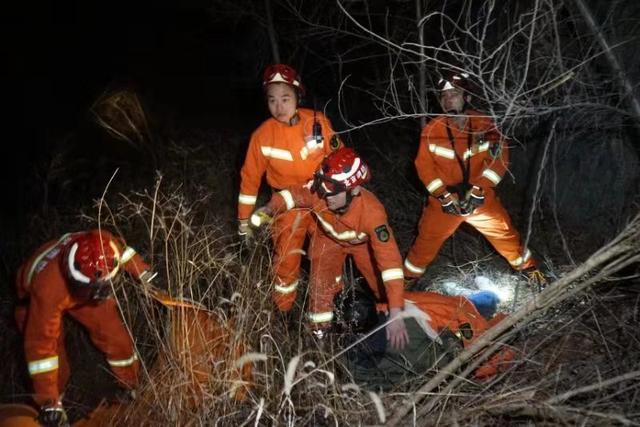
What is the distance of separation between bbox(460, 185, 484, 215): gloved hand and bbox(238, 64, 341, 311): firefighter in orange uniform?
1.34 meters

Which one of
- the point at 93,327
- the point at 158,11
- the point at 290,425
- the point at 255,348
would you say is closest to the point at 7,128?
the point at 158,11

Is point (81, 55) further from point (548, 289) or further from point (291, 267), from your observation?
point (548, 289)

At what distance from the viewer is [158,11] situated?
555 inches

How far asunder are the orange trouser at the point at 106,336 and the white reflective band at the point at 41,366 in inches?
18.3

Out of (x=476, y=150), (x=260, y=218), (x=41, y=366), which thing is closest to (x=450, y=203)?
(x=476, y=150)

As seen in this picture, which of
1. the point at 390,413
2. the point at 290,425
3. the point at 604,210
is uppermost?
the point at 290,425

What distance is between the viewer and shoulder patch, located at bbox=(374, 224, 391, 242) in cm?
393

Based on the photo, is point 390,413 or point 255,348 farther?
point 255,348

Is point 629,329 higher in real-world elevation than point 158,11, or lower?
lower

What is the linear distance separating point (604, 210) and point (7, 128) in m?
10.1

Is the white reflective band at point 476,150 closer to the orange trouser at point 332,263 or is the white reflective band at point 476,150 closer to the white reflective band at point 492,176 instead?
the white reflective band at point 492,176

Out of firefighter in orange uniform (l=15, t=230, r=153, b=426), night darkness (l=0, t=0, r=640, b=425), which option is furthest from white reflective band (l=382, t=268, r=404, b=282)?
firefighter in orange uniform (l=15, t=230, r=153, b=426)

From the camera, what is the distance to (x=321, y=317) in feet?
13.1

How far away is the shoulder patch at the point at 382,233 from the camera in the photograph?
3926mm
